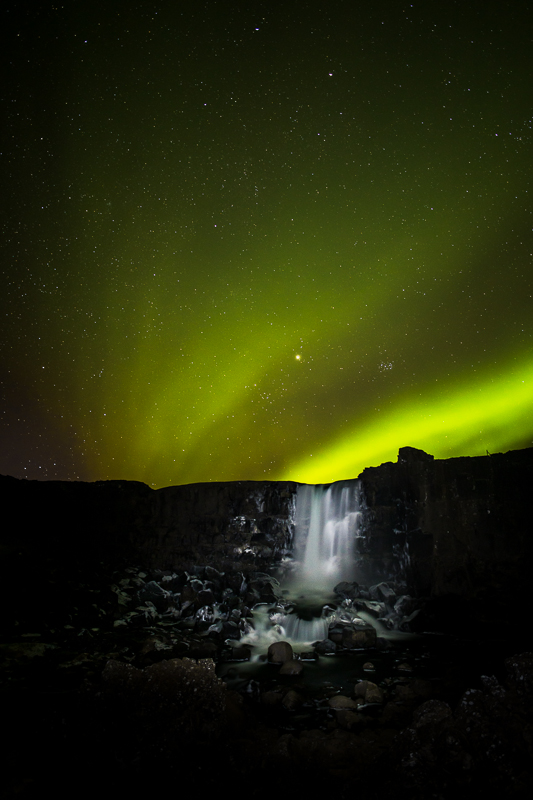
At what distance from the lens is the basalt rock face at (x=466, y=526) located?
17797 mm

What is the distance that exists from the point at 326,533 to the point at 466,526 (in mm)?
10677

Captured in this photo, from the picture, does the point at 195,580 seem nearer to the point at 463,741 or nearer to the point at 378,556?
the point at 378,556

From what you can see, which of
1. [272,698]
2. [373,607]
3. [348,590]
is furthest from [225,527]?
[272,698]

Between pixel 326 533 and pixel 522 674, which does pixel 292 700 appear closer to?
pixel 522 674

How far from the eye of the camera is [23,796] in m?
5.07

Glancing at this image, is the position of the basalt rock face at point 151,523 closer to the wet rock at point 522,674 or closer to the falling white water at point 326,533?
the falling white water at point 326,533

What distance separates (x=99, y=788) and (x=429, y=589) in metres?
17.6

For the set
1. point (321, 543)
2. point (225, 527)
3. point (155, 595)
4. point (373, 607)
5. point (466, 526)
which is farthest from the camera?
point (225, 527)

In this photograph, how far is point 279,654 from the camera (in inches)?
486

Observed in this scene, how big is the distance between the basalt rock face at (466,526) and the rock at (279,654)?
29.6 feet

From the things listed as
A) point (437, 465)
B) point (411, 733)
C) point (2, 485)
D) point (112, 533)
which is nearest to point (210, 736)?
point (411, 733)

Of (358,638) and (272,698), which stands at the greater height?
(358,638)

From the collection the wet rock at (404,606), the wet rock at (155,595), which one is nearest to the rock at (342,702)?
the wet rock at (404,606)

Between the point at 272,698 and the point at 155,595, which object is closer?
the point at 272,698
